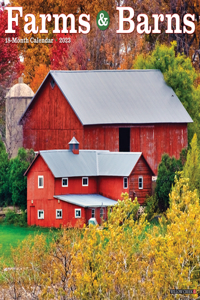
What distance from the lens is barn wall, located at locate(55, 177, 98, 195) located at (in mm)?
39344

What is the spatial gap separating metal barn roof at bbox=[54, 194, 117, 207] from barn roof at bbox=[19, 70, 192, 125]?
5391mm

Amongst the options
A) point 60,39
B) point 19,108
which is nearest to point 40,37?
point 60,39

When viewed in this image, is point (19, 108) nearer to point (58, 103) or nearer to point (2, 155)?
point (58, 103)

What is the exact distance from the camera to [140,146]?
152 feet

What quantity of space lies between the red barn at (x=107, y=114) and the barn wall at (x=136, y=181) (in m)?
4.89

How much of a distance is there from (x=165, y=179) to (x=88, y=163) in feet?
12.7

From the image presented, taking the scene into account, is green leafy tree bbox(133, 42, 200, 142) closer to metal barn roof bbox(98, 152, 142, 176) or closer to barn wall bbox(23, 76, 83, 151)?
barn wall bbox(23, 76, 83, 151)

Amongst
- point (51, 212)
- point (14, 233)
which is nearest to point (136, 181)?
point (51, 212)

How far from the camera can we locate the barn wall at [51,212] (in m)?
38.0

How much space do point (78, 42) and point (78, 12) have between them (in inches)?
490

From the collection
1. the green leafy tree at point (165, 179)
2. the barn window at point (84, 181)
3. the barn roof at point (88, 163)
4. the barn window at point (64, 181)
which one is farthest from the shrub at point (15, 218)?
the green leafy tree at point (165, 179)

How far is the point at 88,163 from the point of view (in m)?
41.0

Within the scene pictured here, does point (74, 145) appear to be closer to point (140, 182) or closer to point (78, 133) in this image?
point (78, 133)

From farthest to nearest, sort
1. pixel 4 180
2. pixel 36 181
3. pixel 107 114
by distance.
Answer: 1. pixel 107 114
2. pixel 4 180
3. pixel 36 181
